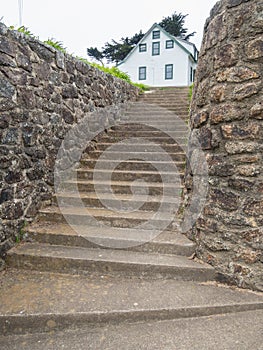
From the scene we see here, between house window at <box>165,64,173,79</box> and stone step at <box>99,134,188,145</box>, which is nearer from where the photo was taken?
stone step at <box>99,134,188,145</box>

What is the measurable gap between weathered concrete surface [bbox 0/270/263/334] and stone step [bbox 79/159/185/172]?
1743mm

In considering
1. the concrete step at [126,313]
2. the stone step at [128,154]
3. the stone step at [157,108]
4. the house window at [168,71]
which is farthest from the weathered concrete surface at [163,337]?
the house window at [168,71]

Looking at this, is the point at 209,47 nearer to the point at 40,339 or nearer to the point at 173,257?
the point at 173,257

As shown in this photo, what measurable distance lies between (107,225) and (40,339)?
133 cm

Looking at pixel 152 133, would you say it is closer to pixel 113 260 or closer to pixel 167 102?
pixel 167 102

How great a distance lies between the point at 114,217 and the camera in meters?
3.01

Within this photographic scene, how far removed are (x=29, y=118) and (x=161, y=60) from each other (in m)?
20.2

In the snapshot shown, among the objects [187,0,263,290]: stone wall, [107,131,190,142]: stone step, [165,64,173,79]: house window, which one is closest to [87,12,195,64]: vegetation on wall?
[165,64,173,79]: house window

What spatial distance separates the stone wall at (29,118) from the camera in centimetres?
258

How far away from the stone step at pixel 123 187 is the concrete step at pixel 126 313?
1308 millimetres

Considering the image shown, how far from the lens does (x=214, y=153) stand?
7.91ft

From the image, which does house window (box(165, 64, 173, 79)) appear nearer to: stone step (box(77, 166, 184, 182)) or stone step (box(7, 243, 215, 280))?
stone step (box(77, 166, 184, 182))

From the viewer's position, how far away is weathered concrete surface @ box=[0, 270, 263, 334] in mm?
1937

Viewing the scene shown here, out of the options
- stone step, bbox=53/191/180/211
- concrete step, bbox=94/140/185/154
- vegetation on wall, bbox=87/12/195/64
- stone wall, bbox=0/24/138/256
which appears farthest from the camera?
vegetation on wall, bbox=87/12/195/64
